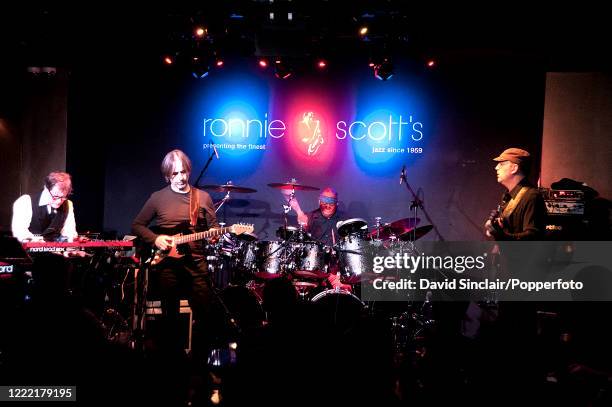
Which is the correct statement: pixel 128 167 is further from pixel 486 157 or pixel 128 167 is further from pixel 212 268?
pixel 486 157

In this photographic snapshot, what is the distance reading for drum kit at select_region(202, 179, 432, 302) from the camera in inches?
266

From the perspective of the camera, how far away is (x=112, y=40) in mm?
7824

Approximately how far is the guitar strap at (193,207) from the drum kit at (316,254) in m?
1.88

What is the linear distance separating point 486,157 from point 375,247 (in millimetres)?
3562

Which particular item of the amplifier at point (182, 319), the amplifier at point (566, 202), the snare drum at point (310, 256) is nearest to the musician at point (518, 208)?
the amplifier at point (566, 202)

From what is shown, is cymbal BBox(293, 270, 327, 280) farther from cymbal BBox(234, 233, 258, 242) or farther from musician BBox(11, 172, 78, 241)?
musician BBox(11, 172, 78, 241)

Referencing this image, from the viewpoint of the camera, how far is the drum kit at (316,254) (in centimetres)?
→ 677

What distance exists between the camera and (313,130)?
898 centimetres

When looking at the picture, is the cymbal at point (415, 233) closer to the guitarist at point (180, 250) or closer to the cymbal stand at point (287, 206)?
the cymbal stand at point (287, 206)

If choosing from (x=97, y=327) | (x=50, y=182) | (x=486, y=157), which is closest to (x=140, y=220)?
(x=50, y=182)

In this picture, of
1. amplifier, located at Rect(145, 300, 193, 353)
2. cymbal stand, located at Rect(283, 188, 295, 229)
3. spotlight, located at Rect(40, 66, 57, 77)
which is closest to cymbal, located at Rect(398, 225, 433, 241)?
cymbal stand, located at Rect(283, 188, 295, 229)

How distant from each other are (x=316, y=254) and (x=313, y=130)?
302 cm

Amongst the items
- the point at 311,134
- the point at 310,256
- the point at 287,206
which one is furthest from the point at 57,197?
the point at 311,134

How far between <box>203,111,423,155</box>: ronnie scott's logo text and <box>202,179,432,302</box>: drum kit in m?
1.90
